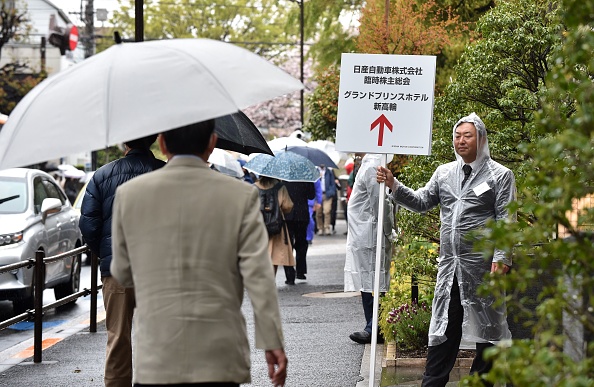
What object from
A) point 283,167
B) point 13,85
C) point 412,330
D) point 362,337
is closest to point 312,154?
point 283,167

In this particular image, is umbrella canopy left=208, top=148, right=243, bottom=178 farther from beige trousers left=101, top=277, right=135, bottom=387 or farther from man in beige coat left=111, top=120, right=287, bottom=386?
man in beige coat left=111, top=120, right=287, bottom=386

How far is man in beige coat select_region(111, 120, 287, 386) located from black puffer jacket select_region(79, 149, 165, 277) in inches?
104

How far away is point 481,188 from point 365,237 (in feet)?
11.3

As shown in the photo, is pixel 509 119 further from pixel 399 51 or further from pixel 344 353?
pixel 399 51

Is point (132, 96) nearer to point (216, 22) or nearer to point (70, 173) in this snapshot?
point (70, 173)

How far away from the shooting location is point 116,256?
4.30 m

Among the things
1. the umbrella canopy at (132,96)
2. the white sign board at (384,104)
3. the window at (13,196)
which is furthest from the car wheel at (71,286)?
the umbrella canopy at (132,96)

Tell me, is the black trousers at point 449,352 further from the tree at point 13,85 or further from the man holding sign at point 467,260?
the tree at point 13,85

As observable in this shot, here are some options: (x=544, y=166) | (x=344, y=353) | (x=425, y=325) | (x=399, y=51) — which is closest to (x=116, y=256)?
(x=544, y=166)

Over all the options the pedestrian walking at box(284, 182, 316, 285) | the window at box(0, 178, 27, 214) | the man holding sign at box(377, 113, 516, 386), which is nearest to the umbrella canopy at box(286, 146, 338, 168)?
the pedestrian walking at box(284, 182, 316, 285)

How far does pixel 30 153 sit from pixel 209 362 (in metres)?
1.22

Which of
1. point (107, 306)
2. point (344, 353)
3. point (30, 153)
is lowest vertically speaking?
point (344, 353)

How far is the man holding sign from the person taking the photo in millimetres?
6895

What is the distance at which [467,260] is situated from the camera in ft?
22.6
